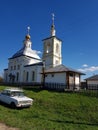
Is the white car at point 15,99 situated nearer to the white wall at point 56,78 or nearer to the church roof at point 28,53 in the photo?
the white wall at point 56,78

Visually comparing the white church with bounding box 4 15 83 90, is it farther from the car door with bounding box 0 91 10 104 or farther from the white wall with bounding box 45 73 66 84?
the car door with bounding box 0 91 10 104

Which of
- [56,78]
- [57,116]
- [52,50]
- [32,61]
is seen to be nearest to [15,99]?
[57,116]

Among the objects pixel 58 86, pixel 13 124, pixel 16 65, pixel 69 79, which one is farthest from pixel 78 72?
pixel 16 65

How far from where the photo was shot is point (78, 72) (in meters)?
27.4

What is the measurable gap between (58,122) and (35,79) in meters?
32.3

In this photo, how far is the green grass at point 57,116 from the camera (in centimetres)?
1007

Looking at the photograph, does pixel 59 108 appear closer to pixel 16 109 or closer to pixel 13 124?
pixel 16 109

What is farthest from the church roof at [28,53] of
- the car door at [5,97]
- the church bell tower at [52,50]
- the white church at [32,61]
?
the car door at [5,97]

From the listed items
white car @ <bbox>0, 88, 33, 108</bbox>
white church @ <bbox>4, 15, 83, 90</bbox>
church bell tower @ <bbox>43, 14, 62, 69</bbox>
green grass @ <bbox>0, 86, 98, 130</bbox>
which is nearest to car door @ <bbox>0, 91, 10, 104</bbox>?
white car @ <bbox>0, 88, 33, 108</bbox>

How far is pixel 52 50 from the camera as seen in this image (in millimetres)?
46625

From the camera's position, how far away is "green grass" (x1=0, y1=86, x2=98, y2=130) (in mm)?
10070

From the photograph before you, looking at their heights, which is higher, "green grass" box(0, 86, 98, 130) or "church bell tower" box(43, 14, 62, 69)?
"church bell tower" box(43, 14, 62, 69)

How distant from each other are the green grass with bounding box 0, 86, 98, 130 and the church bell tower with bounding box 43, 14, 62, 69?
95.6 feet

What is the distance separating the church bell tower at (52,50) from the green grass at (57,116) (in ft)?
95.6
